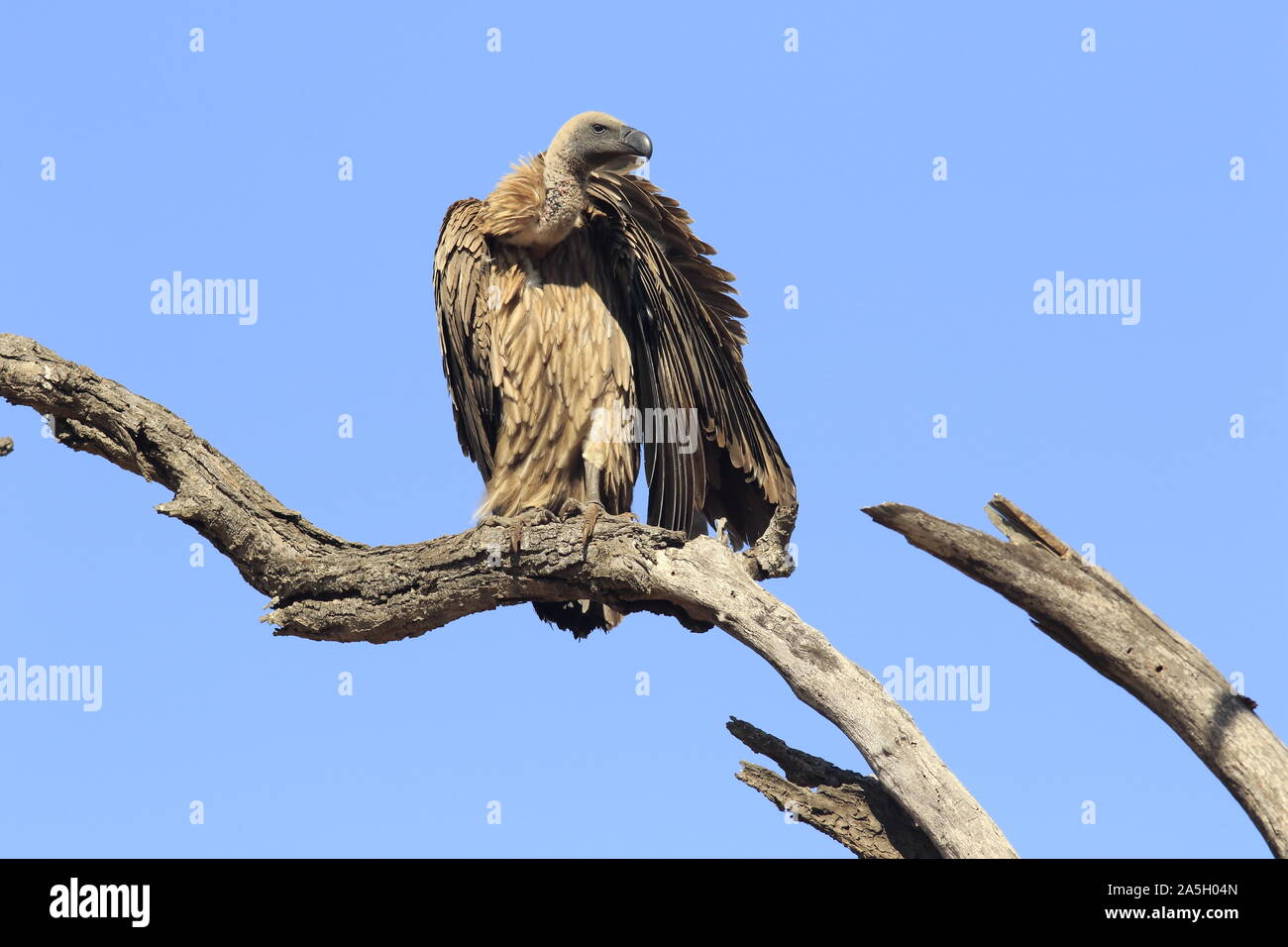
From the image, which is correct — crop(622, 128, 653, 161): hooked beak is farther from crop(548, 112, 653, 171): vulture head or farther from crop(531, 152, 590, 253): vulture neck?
crop(531, 152, 590, 253): vulture neck

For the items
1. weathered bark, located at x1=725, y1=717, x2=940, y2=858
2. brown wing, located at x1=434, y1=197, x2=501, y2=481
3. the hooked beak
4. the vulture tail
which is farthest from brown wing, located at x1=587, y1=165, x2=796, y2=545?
weathered bark, located at x1=725, y1=717, x2=940, y2=858

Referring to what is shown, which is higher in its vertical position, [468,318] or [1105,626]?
[468,318]

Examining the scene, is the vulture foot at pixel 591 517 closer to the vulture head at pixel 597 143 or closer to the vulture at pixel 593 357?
the vulture at pixel 593 357

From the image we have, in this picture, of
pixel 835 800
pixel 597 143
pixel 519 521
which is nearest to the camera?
pixel 835 800

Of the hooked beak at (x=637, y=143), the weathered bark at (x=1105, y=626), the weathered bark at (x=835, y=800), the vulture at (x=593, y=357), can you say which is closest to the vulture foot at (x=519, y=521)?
the vulture at (x=593, y=357)

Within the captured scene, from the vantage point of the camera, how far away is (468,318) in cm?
784

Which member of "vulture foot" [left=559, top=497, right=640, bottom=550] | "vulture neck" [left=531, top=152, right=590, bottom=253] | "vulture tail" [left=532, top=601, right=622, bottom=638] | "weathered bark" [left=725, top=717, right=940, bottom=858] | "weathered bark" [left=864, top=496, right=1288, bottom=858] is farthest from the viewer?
"vulture neck" [left=531, top=152, right=590, bottom=253]

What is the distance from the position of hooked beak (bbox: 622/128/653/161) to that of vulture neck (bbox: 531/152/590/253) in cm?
28

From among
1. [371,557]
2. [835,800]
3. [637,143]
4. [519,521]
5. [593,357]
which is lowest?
[835,800]

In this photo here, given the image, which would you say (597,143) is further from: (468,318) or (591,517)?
(591,517)

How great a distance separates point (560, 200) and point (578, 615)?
7.32 feet

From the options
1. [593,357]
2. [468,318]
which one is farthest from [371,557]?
[593,357]

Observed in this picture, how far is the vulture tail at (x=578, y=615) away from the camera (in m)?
7.63

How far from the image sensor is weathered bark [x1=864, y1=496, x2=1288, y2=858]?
5.61m
